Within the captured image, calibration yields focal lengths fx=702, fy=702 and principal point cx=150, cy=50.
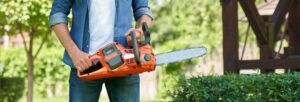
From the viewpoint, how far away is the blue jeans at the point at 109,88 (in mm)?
3770

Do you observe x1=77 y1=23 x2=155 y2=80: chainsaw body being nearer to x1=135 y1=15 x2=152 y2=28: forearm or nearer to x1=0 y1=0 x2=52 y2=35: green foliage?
x1=135 y1=15 x2=152 y2=28: forearm

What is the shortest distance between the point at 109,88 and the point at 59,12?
497 mm

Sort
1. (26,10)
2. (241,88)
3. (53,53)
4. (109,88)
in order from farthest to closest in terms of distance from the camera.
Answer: (53,53) → (26,10) → (241,88) → (109,88)

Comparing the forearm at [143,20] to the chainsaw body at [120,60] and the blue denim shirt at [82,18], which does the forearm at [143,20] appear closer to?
the blue denim shirt at [82,18]

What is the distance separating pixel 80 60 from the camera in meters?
3.59

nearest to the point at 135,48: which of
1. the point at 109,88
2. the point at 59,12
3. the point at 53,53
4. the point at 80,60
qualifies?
the point at 80,60

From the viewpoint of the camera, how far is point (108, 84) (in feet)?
12.6

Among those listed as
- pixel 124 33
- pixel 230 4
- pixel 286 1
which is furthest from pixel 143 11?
pixel 286 1

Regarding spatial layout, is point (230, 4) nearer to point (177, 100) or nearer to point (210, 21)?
point (177, 100)

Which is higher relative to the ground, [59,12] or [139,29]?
[59,12]

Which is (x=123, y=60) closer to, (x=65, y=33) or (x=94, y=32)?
(x=94, y=32)

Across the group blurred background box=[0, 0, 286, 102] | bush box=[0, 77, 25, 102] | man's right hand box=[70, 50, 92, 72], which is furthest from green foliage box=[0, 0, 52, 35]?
man's right hand box=[70, 50, 92, 72]

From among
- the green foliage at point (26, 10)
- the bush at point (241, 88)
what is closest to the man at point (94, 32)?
the bush at point (241, 88)

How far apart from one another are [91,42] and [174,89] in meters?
2.76
